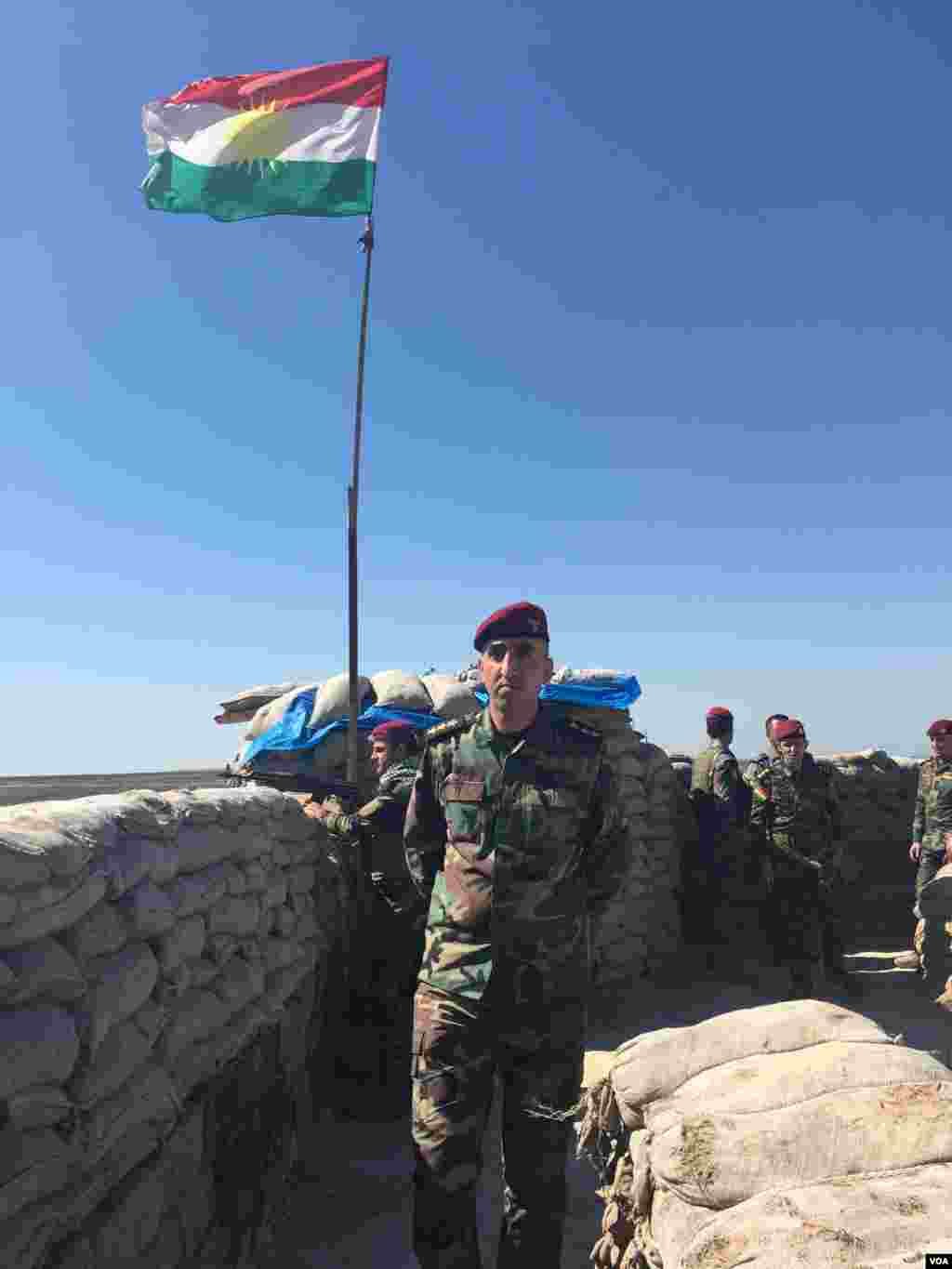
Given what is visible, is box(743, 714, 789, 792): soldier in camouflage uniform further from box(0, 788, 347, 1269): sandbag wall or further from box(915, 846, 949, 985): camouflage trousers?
box(0, 788, 347, 1269): sandbag wall

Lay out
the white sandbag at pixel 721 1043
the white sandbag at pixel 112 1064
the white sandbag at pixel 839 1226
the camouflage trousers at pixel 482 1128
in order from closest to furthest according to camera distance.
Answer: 1. the white sandbag at pixel 839 1226
2. the white sandbag at pixel 112 1064
3. the white sandbag at pixel 721 1043
4. the camouflage trousers at pixel 482 1128

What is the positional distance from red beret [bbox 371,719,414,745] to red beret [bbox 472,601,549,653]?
1.86 m

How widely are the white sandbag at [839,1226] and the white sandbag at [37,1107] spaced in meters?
1.33

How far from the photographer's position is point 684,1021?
630cm

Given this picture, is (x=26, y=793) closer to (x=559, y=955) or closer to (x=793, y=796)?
(x=793, y=796)

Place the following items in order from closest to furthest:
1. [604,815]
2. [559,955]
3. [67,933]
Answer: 1. [67,933]
2. [559,955]
3. [604,815]

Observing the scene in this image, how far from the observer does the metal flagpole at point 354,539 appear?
5.64 meters

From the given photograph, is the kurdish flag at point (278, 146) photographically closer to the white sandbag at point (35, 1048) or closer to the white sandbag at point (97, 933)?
the white sandbag at point (97, 933)

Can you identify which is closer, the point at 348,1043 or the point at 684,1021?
the point at 348,1043

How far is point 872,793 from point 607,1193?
9406 millimetres

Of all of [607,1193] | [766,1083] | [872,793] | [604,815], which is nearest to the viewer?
[766,1083]

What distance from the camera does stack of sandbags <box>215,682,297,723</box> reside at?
7.68 metres

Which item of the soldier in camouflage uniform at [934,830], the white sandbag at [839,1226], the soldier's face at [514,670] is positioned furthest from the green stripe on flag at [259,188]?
the white sandbag at [839,1226]

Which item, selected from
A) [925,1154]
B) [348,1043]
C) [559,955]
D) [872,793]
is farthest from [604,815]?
[872,793]
